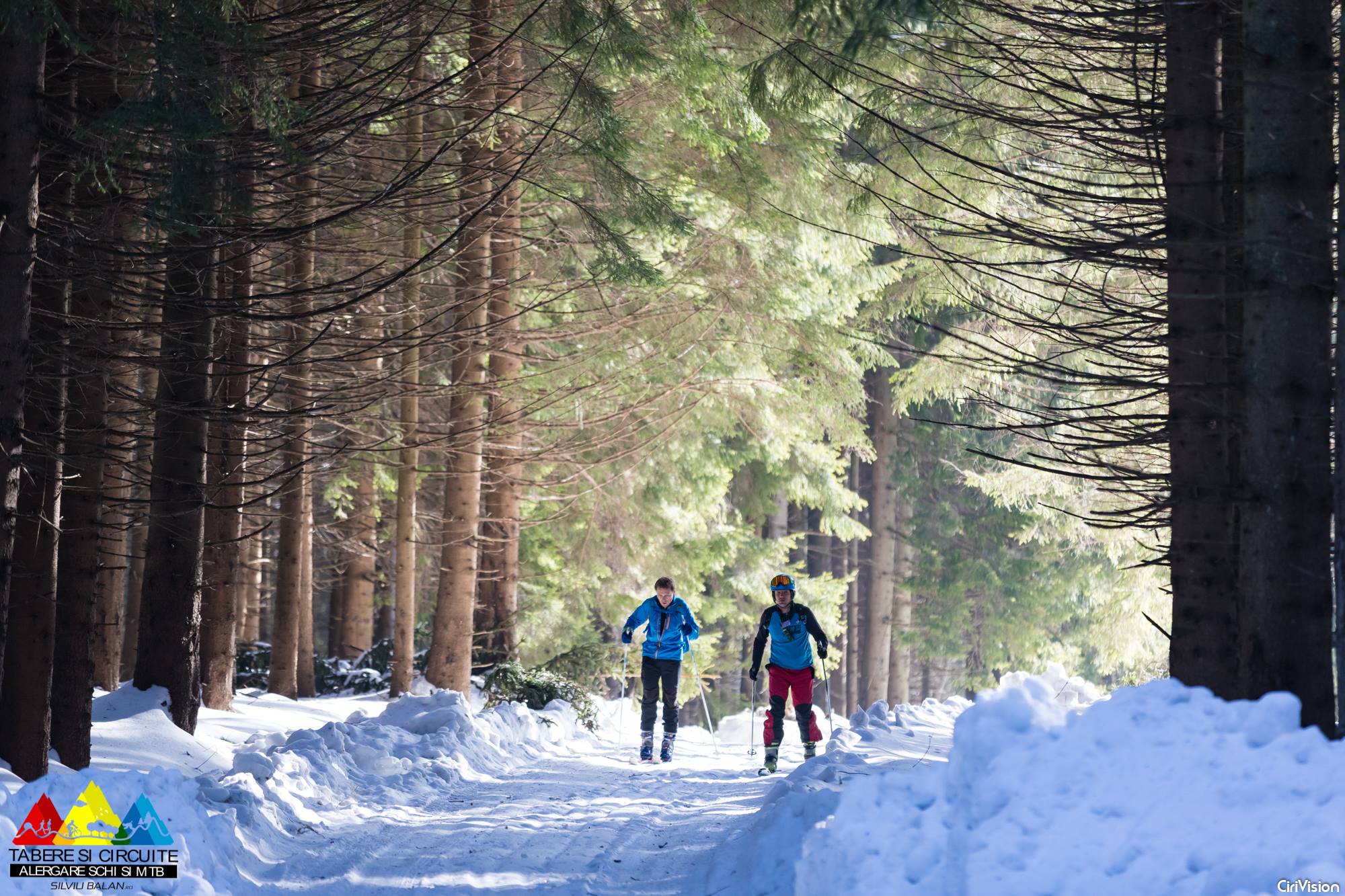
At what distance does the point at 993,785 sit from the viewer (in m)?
5.10

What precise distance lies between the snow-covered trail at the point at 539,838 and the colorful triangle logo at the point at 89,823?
1.02m

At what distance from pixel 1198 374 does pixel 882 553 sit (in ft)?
91.9

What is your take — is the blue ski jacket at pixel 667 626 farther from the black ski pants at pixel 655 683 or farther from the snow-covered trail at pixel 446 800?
the snow-covered trail at pixel 446 800

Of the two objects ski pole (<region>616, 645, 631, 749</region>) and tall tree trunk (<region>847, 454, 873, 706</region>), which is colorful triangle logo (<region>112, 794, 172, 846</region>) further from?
tall tree trunk (<region>847, 454, 873, 706</region>)

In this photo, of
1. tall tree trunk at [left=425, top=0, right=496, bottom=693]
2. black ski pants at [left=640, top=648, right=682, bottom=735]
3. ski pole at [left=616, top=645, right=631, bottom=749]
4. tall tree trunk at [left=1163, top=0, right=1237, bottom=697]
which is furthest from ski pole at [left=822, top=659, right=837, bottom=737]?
tall tree trunk at [left=1163, top=0, right=1237, bottom=697]

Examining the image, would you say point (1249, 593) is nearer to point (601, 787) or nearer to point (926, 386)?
point (601, 787)

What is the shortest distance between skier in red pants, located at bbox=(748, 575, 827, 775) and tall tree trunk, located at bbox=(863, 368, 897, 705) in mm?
21132

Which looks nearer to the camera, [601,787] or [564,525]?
[601,787]

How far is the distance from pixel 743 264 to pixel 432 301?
457 cm

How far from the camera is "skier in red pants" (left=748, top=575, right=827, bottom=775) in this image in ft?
38.1

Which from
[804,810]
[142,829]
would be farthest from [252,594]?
[804,810]

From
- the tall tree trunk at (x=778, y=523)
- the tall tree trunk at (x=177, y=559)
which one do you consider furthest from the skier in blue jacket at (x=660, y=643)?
the tall tree trunk at (x=778, y=523)

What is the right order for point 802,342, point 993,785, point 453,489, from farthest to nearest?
point 802,342 → point 453,489 → point 993,785

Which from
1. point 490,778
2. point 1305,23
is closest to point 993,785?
point 1305,23
